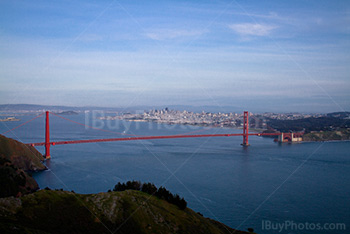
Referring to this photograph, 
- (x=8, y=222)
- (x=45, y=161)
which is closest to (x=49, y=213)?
(x=8, y=222)

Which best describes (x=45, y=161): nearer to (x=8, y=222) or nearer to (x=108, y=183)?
(x=108, y=183)

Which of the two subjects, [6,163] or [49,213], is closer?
[49,213]

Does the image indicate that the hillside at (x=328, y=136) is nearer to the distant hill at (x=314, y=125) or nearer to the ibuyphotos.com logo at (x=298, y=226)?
the distant hill at (x=314, y=125)

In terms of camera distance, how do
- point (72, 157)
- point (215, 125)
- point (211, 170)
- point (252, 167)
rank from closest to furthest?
point (211, 170) → point (252, 167) → point (72, 157) → point (215, 125)

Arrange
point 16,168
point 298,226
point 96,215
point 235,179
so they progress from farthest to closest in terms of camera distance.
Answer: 1. point 235,179
2. point 16,168
3. point 298,226
4. point 96,215

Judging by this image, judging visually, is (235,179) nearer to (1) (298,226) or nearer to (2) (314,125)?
(1) (298,226)

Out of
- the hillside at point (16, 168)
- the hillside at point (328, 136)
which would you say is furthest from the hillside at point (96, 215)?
the hillside at point (328, 136)

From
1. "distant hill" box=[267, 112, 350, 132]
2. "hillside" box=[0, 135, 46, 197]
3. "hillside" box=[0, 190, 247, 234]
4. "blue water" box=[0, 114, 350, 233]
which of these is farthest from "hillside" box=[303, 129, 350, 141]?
"hillside" box=[0, 190, 247, 234]

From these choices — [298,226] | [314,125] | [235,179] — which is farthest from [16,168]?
[314,125]
